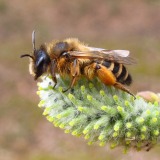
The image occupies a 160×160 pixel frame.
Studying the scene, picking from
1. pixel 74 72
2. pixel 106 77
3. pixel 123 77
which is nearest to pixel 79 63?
pixel 74 72

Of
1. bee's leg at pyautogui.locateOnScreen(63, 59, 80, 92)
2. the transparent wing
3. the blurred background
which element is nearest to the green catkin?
bee's leg at pyautogui.locateOnScreen(63, 59, 80, 92)

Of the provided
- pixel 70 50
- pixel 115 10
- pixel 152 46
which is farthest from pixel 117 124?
pixel 115 10

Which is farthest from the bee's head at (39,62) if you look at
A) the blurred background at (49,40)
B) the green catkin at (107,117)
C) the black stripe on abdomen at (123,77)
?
the blurred background at (49,40)

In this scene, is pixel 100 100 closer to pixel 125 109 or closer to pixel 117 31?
pixel 125 109

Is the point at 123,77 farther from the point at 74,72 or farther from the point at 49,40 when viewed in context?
the point at 49,40

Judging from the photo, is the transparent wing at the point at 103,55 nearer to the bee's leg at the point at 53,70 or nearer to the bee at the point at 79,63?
the bee at the point at 79,63
